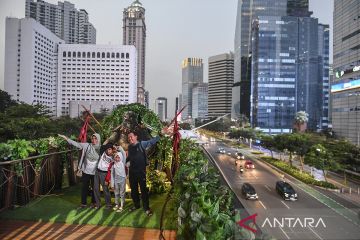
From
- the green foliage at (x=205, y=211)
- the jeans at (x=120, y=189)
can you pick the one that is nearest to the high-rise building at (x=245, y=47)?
the jeans at (x=120, y=189)

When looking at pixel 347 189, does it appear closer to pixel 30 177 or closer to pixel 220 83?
pixel 30 177

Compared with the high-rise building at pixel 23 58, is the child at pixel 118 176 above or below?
below

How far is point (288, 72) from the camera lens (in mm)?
102438

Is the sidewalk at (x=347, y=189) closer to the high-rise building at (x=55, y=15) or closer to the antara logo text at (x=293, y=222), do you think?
Answer: the antara logo text at (x=293, y=222)

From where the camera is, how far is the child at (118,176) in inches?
274

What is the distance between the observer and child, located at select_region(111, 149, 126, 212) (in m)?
6.96

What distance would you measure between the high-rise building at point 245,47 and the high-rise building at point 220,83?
27010 mm

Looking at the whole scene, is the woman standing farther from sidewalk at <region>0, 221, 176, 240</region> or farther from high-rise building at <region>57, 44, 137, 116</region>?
high-rise building at <region>57, 44, 137, 116</region>

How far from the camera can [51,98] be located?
477 feet

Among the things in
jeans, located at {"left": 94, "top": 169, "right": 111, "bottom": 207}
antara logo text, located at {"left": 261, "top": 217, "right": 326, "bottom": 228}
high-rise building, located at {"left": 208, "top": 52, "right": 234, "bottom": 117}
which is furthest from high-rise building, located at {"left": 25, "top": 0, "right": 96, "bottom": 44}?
jeans, located at {"left": 94, "top": 169, "right": 111, "bottom": 207}

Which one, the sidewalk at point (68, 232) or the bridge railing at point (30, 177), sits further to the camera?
the bridge railing at point (30, 177)

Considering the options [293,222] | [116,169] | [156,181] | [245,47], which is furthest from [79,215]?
[245,47]

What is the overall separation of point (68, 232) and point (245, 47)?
151 meters

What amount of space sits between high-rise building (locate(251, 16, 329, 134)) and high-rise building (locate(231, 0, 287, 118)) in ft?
59.5
